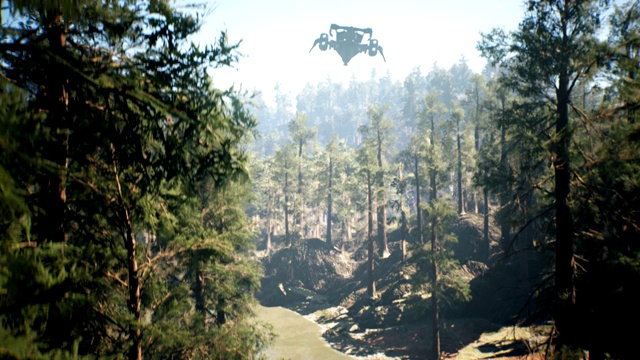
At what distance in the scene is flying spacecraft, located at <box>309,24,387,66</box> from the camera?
4159cm

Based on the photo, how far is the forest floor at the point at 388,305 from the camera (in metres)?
23.0

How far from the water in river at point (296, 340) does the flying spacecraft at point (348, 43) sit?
2807 cm

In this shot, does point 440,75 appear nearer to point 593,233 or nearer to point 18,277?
point 593,233

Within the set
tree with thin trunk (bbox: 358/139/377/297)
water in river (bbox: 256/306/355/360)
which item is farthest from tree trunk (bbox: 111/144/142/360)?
tree with thin trunk (bbox: 358/139/377/297)

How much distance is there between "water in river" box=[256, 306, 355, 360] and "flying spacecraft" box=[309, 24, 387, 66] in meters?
28.1

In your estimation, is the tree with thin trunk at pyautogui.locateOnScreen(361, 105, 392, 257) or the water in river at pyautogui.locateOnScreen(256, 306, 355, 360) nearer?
the water in river at pyautogui.locateOnScreen(256, 306, 355, 360)

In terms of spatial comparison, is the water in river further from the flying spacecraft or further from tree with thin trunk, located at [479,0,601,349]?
the flying spacecraft

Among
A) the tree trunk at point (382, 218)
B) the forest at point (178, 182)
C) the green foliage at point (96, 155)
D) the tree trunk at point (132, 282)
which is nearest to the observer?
the green foliage at point (96, 155)

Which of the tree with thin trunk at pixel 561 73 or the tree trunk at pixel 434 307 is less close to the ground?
the tree with thin trunk at pixel 561 73

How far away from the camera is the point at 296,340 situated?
94.3 feet

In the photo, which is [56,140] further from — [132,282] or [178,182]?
[132,282]

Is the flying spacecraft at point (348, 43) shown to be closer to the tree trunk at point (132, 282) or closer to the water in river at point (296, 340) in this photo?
the water in river at point (296, 340)

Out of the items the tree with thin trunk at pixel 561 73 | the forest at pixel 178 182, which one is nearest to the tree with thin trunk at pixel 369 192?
the forest at pixel 178 182

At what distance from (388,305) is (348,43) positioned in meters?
28.5
